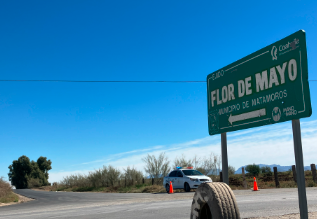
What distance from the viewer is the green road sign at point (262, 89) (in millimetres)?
4652

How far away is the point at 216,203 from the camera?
419 cm

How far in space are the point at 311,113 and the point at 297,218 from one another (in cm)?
367

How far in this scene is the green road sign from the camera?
465cm

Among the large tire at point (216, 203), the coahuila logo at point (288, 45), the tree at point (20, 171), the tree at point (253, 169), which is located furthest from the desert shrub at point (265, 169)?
the tree at point (20, 171)

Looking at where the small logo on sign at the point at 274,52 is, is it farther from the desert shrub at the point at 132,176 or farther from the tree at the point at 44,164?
the tree at the point at 44,164

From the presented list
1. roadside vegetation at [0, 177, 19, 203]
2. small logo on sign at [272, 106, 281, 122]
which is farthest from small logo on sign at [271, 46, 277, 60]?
roadside vegetation at [0, 177, 19, 203]

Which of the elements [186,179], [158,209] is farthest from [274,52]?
[186,179]

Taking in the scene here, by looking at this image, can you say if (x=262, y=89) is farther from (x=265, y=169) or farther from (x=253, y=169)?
(x=265, y=169)

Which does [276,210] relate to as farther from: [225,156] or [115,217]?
[115,217]

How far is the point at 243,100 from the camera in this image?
227 inches

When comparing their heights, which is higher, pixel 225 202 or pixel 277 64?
pixel 277 64

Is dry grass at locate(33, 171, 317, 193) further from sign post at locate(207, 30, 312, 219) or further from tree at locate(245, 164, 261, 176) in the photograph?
sign post at locate(207, 30, 312, 219)

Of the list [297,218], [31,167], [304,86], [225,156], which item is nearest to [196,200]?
[225,156]

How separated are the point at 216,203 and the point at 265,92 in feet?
7.04
